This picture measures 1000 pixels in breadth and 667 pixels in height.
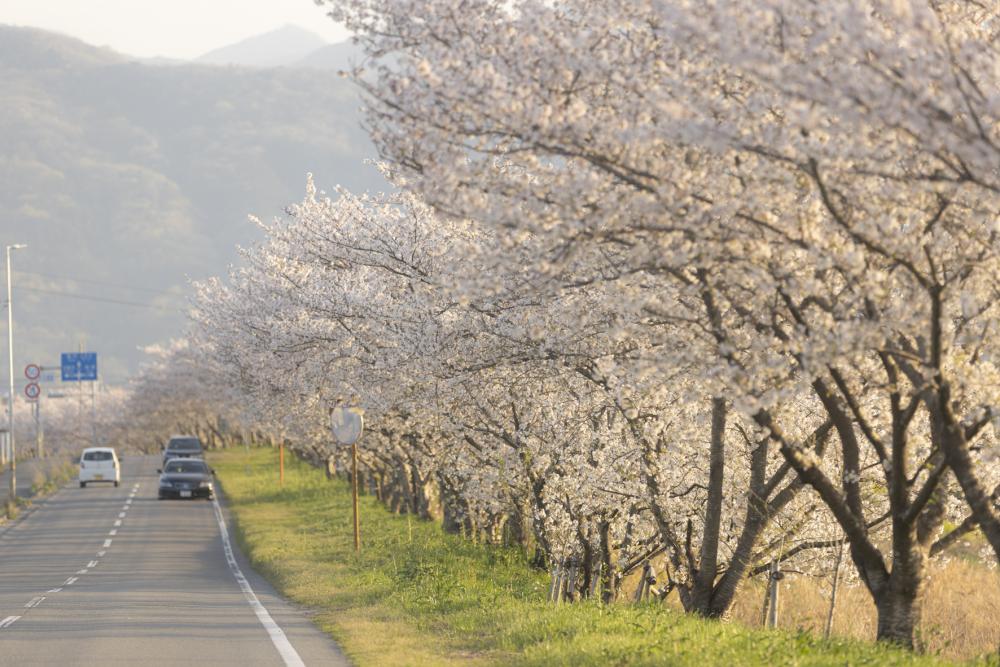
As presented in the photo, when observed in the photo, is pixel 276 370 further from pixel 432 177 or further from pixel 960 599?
pixel 432 177

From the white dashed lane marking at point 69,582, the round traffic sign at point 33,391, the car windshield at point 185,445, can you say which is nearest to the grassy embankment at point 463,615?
the white dashed lane marking at point 69,582

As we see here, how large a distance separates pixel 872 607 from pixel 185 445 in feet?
136

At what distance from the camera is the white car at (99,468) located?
59.7 meters

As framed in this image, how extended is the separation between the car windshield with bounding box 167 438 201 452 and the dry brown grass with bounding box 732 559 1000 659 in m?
38.3

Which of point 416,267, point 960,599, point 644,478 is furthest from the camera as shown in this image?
point 960,599

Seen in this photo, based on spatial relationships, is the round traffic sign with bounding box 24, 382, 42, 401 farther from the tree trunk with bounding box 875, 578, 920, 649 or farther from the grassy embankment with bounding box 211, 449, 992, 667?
the tree trunk with bounding box 875, 578, 920, 649

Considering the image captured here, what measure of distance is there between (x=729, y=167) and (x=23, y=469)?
75.6 m

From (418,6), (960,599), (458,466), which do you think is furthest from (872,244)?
(960,599)

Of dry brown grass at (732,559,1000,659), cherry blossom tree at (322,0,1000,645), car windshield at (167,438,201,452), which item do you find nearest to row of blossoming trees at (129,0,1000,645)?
cherry blossom tree at (322,0,1000,645)

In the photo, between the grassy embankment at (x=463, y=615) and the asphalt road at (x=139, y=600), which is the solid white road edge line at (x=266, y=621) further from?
the grassy embankment at (x=463, y=615)

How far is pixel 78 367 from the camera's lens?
85.7 meters

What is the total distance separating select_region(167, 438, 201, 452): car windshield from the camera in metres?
58.5

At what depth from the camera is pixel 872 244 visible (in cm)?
840

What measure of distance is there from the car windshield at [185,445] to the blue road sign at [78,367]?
1110 inches
